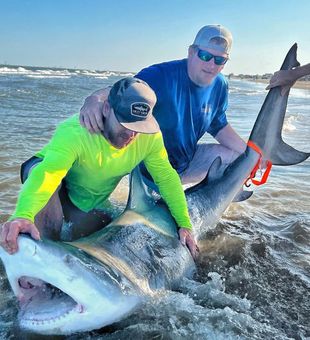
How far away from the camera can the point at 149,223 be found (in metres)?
3.30

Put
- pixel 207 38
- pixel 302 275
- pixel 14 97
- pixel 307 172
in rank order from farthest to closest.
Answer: pixel 14 97 → pixel 307 172 → pixel 207 38 → pixel 302 275

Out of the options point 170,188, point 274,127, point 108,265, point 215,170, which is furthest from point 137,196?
point 274,127

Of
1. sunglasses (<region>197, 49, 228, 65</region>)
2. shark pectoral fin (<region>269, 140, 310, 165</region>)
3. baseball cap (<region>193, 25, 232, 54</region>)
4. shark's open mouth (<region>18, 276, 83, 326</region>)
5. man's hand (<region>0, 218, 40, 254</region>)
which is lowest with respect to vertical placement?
shark's open mouth (<region>18, 276, 83, 326</region>)

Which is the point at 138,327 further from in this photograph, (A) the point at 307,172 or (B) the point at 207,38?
(A) the point at 307,172

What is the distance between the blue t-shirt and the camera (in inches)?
172

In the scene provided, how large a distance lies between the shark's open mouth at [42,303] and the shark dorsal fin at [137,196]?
1.06m

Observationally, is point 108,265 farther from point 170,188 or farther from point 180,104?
point 180,104

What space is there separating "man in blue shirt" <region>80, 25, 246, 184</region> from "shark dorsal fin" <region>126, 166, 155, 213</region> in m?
1.12

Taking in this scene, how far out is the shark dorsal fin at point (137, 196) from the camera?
11.0 feet

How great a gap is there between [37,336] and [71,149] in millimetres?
1105

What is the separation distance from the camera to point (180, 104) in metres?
4.47

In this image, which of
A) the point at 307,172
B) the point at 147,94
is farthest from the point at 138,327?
the point at 307,172

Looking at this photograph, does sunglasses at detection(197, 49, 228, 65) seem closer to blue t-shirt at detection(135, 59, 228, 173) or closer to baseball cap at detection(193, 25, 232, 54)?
baseball cap at detection(193, 25, 232, 54)

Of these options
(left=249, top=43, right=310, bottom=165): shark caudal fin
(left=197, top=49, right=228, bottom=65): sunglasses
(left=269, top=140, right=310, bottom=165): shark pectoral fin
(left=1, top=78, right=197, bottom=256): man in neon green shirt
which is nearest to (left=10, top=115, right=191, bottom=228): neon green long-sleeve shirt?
(left=1, top=78, right=197, bottom=256): man in neon green shirt
